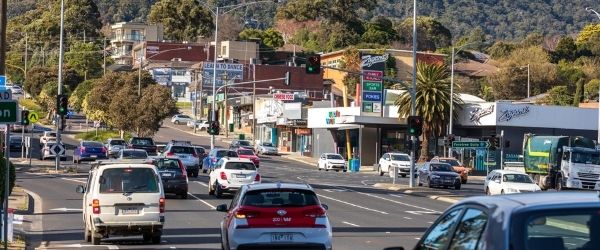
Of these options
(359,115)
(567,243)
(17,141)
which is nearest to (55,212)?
(567,243)

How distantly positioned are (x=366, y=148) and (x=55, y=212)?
63.7 m

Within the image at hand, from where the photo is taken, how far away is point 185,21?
16575 centimetres

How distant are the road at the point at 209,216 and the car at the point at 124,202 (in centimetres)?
43

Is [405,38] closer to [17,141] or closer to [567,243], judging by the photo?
[17,141]

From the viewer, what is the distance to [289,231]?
20.2 meters

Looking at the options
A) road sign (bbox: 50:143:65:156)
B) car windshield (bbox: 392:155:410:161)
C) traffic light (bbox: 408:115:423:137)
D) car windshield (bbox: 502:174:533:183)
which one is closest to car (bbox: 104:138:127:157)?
road sign (bbox: 50:143:65:156)

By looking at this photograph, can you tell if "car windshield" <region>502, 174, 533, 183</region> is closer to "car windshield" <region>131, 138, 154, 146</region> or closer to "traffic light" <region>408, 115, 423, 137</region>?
"traffic light" <region>408, 115, 423, 137</region>

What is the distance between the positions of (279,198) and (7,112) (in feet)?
17.1

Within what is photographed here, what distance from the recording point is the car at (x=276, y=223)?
20.1 m

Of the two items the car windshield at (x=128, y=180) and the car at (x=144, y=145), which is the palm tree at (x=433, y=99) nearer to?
the car at (x=144, y=145)

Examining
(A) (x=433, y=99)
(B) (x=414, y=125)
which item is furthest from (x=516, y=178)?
(A) (x=433, y=99)

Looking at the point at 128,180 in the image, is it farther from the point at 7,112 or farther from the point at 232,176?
the point at 232,176

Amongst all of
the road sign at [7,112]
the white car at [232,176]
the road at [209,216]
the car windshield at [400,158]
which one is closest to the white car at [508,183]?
the road at [209,216]

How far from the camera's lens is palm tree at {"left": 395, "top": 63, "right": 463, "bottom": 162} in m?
85.2
